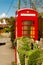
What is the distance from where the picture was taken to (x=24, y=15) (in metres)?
14.8

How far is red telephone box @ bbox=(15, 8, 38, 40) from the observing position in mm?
14500

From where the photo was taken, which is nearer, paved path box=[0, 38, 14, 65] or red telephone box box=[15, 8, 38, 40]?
paved path box=[0, 38, 14, 65]

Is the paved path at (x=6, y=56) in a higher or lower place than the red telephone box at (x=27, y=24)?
lower

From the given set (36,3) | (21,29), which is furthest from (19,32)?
(36,3)

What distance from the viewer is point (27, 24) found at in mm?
14359

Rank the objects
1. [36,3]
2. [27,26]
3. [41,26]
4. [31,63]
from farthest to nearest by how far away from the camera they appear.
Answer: [36,3]
[41,26]
[27,26]
[31,63]

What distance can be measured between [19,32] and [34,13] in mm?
1496

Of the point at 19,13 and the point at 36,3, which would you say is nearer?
the point at 19,13

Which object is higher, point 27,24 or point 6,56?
point 27,24

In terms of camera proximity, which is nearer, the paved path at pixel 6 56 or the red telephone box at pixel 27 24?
the paved path at pixel 6 56

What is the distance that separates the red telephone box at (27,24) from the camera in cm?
1450

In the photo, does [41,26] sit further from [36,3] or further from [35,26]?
[36,3]

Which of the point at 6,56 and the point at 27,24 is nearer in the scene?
the point at 27,24

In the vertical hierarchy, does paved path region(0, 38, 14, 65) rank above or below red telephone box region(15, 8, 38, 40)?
below
